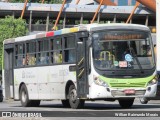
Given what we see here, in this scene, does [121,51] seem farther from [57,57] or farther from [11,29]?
[11,29]

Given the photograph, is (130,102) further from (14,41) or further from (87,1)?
(87,1)

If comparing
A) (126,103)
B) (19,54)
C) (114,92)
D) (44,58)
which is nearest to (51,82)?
(44,58)

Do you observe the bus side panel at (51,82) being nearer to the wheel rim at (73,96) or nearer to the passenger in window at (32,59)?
the passenger in window at (32,59)

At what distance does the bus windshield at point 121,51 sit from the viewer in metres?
23.3

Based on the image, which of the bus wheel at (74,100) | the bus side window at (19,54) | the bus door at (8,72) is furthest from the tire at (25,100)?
the bus wheel at (74,100)

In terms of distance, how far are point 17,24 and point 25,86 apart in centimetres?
4780

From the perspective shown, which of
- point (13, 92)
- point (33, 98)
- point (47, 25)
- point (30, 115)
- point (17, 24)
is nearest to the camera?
point (30, 115)

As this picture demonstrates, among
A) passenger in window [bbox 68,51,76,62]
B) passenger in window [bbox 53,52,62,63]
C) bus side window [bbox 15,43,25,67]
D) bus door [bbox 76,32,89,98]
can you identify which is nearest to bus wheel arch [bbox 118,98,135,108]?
bus door [bbox 76,32,89,98]

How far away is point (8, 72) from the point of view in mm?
30953

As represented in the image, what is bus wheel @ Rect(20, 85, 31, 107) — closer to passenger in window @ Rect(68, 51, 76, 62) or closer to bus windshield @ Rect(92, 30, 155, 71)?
passenger in window @ Rect(68, 51, 76, 62)

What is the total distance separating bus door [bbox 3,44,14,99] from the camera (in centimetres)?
3038

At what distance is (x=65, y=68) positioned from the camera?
25.1 metres

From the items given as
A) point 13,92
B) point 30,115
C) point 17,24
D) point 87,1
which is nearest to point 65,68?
point 13,92

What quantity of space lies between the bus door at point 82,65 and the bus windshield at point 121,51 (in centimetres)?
45
